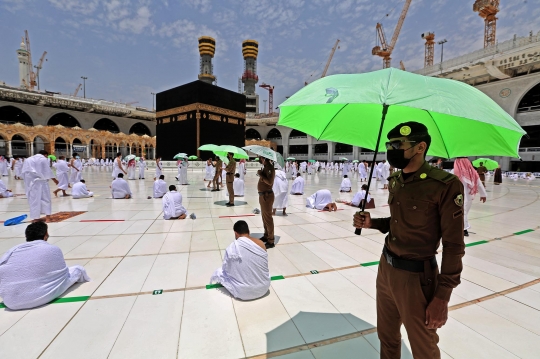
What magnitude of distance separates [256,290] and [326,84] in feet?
6.38

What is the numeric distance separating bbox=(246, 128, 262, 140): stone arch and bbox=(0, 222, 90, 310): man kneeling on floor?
168 feet

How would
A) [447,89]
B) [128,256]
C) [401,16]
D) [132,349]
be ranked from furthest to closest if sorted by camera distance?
[401,16] < [128,256] < [132,349] < [447,89]

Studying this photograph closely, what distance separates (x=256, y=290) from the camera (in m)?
2.53

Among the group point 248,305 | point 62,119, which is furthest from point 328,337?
point 62,119

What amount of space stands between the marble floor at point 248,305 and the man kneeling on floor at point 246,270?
0.10 metres

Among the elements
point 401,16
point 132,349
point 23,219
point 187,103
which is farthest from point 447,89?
point 401,16

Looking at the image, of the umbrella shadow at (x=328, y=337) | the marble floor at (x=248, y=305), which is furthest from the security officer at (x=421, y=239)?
the marble floor at (x=248, y=305)

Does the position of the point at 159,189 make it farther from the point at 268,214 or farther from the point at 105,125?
the point at 105,125

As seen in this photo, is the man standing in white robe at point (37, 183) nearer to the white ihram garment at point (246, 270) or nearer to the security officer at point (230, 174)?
the security officer at point (230, 174)

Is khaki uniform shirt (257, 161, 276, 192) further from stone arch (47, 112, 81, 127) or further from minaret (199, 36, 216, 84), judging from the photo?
minaret (199, 36, 216, 84)

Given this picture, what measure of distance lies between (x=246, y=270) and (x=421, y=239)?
1.67 meters

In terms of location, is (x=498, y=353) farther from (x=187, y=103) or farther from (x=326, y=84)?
(x=187, y=103)

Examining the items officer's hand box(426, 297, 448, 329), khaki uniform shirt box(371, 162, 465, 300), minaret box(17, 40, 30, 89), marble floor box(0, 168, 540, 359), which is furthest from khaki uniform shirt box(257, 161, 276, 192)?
minaret box(17, 40, 30, 89)

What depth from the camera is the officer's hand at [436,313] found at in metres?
1.22
